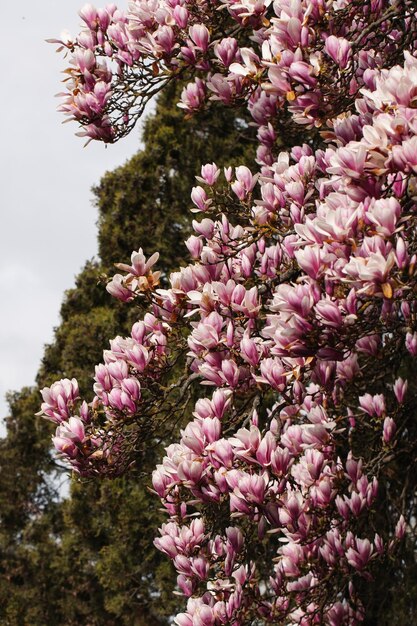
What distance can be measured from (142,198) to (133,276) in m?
7.10

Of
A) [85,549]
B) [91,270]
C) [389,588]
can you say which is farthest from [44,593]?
[389,588]

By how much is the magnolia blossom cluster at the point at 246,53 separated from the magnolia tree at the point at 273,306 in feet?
0.04

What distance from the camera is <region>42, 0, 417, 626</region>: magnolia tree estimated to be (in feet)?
11.2

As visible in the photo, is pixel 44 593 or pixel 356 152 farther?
pixel 44 593

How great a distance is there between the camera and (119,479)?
34.7 ft

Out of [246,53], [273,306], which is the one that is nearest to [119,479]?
[246,53]

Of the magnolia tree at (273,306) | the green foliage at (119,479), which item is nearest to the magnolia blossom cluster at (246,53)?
the magnolia tree at (273,306)

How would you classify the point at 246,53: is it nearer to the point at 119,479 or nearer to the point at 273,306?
the point at 273,306

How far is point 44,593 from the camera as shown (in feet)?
43.1

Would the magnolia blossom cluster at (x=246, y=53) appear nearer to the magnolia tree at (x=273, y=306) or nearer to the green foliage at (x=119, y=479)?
the magnolia tree at (x=273, y=306)

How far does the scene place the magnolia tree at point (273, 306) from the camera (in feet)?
11.2

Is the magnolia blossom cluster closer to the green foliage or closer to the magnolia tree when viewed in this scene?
the magnolia tree

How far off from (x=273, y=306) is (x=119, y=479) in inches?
295

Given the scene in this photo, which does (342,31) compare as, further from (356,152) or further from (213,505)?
(213,505)
